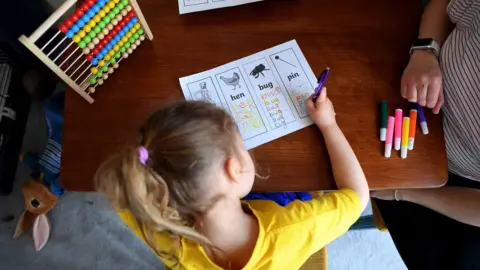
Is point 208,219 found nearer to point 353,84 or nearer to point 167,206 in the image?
point 167,206

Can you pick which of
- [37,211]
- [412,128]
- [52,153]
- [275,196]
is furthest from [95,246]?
[412,128]

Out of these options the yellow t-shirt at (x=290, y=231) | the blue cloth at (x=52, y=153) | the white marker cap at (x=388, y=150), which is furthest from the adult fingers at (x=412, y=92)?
the blue cloth at (x=52, y=153)

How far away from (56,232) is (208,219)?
0.95 metres

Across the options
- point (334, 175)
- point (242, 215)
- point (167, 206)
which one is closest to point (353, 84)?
point (334, 175)

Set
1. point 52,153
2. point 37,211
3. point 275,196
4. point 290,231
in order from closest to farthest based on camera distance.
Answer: point 290,231 → point 275,196 → point 52,153 → point 37,211

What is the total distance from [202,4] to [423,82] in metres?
0.48

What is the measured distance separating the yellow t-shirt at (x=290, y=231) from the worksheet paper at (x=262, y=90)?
0.14 m

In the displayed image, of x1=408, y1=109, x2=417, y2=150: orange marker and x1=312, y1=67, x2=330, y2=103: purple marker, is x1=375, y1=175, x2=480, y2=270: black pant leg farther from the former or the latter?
x1=312, y1=67, x2=330, y2=103: purple marker

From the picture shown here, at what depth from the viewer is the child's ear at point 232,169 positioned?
0.76 m

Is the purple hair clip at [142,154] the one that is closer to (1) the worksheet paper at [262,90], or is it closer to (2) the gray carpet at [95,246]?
(1) the worksheet paper at [262,90]

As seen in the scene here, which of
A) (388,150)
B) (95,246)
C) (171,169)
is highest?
(171,169)

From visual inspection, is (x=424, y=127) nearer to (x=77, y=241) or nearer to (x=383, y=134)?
(x=383, y=134)

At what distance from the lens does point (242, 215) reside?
0.85 m

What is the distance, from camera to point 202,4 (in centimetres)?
101
